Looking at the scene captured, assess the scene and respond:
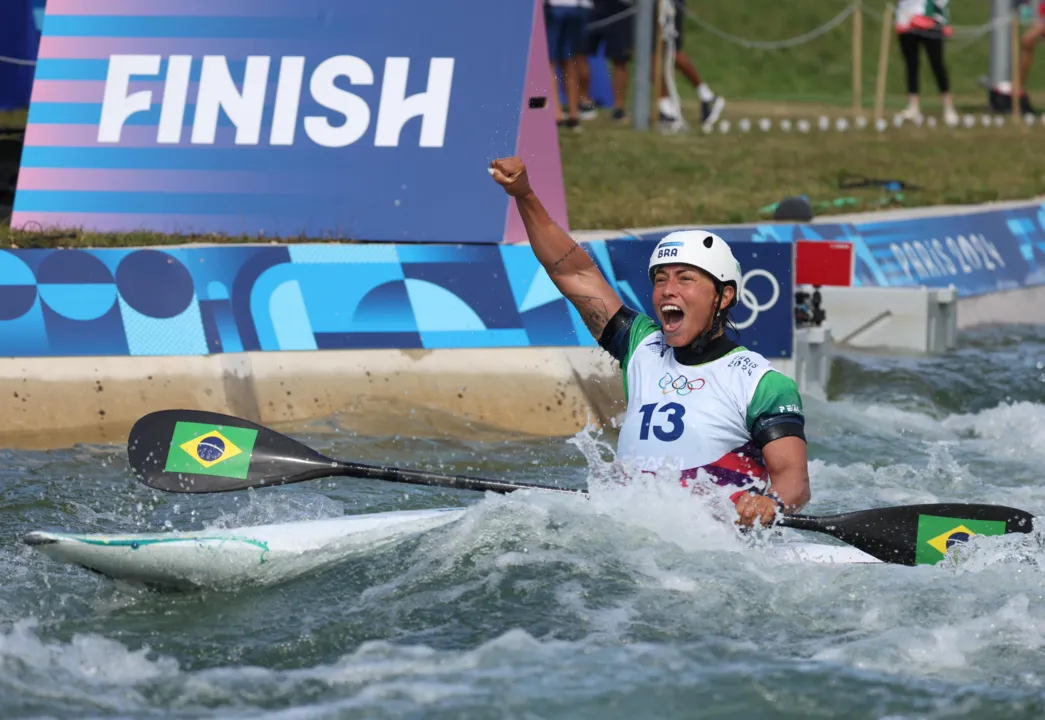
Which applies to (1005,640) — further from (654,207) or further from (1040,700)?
(654,207)

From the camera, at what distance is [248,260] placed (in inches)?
362

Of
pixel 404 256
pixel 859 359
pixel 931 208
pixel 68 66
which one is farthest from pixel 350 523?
pixel 931 208

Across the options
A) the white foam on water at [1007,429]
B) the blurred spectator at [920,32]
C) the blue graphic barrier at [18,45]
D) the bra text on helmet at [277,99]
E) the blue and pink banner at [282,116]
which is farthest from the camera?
the blurred spectator at [920,32]

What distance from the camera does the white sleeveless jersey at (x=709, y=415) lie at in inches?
231

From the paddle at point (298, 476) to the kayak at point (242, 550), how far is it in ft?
0.48

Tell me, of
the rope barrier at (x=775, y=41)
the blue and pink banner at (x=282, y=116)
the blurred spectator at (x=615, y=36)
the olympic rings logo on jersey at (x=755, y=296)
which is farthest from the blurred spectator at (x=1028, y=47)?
the blue and pink banner at (x=282, y=116)

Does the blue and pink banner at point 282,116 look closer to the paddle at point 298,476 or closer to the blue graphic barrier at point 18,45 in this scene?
the paddle at point 298,476

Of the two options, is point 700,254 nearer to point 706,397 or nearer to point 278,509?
point 706,397

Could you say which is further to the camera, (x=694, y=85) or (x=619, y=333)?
(x=694, y=85)

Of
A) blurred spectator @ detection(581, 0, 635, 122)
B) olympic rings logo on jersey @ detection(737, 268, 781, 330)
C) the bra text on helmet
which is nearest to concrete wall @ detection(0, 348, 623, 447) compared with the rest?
olympic rings logo on jersey @ detection(737, 268, 781, 330)

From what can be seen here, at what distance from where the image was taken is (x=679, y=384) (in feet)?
19.8

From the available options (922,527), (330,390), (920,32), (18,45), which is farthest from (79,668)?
(920,32)

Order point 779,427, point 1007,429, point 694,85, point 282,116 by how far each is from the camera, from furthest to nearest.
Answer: point 694,85 < point 282,116 < point 1007,429 < point 779,427

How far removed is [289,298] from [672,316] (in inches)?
150
